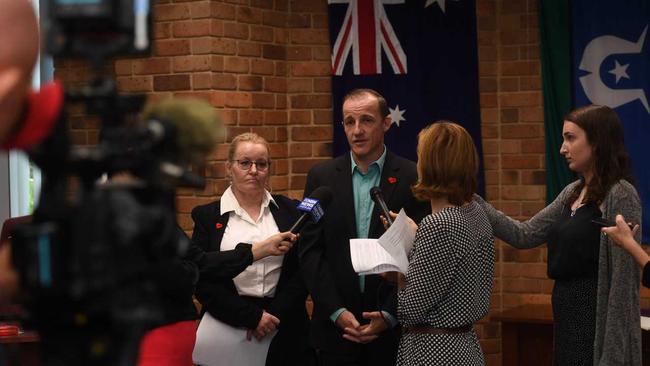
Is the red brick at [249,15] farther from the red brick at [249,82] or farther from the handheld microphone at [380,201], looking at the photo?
the handheld microphone at [380,201]

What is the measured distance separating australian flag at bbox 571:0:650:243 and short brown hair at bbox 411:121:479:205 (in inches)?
88.1

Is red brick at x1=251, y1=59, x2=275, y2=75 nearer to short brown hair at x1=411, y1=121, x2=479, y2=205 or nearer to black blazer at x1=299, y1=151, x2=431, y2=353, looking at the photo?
black blazer at x1=299, y1=151, x2=431, y2=353

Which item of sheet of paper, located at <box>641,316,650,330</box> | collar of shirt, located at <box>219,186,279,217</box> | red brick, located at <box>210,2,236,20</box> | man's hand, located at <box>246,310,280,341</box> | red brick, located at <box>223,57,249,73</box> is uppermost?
red brick, located at <box>210,2,236,20</box>

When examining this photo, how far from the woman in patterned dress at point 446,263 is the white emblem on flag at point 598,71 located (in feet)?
7.32

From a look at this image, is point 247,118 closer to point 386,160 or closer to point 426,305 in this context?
point 386,160

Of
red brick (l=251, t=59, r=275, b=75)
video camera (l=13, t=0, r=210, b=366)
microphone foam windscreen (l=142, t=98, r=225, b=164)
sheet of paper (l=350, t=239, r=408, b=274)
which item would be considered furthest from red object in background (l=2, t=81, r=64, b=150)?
red brick (l=251, t=59, r=275, b=75)

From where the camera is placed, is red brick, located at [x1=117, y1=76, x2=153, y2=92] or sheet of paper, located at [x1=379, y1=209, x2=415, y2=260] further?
red brick, located at [x1=117, y1=76, x2=153, y2=92]

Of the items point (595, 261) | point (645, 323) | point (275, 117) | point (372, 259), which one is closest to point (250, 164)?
point (372, 259)

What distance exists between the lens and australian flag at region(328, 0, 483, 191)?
6.41m

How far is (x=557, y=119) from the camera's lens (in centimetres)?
627

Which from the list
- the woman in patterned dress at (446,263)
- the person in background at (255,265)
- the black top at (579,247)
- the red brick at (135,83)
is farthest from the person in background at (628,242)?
the red brick at (135,83)

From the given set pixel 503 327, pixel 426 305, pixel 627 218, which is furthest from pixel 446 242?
pixel 503 327

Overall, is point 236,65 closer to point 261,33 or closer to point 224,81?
point 224,81

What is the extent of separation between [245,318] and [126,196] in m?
3.16
